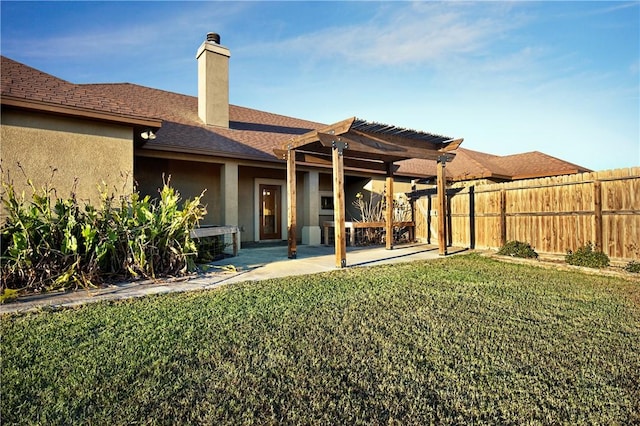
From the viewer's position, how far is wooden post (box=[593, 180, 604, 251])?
7074 mm

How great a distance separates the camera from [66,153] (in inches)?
276

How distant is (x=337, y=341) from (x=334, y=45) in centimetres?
1102

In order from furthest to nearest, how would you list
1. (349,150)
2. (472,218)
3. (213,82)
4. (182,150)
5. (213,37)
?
(213,37)
(213,82)
(472,218)
(182,150)
(349,150)

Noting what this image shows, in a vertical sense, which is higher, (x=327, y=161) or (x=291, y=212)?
(x=327, y=161)

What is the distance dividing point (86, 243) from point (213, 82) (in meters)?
9.36

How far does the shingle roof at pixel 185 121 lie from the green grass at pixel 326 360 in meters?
5.02

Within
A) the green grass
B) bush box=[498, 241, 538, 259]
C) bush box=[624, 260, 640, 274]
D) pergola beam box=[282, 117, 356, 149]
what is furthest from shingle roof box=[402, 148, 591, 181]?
the green grass

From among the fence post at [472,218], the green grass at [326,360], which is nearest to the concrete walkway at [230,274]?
the green grass at [326,360]

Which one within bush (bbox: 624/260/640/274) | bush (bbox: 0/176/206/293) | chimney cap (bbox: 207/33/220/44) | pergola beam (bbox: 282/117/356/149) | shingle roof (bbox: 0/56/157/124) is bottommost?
bush (bbox: 624/260/640/274)

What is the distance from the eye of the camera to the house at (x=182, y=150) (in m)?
6.72

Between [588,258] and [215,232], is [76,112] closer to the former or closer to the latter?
[215,232]

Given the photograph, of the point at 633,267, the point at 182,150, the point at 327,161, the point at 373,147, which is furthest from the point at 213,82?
the point at 633,267

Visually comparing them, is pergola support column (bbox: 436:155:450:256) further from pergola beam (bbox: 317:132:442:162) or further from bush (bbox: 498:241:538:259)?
bush (bbox: 498:241:538:259)

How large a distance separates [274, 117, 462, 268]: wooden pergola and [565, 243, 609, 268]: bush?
2.69 meters
